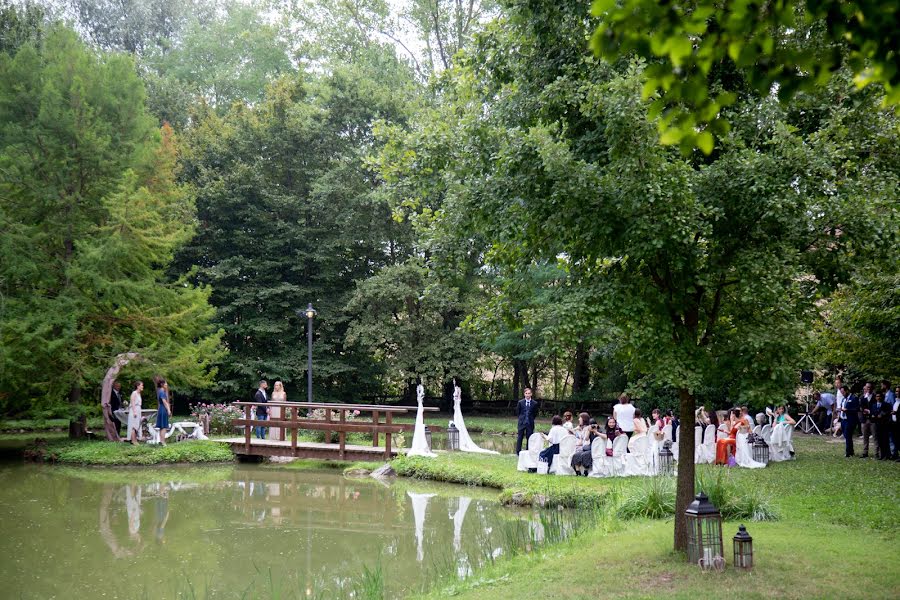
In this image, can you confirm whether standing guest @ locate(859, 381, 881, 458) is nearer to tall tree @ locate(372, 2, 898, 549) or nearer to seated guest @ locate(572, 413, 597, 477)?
seated guest @ locate(572, 413, 597, 477)

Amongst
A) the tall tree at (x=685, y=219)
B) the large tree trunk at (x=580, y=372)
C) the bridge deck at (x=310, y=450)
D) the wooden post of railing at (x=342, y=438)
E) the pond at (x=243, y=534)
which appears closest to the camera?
the tall tree at (x=685, y=219)

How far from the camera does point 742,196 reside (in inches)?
283

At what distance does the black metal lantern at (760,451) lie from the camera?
53.0ft

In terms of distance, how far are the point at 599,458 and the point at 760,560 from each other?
301 inches

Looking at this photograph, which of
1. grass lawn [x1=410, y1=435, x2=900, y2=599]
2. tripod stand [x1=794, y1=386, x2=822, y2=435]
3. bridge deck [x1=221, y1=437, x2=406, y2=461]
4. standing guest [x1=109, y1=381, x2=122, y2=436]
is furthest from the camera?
tripod stand [x1=794, y1=386, x2=822, y2=435]

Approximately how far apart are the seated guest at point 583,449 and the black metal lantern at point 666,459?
1352 mm

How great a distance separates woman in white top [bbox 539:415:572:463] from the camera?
605 inches

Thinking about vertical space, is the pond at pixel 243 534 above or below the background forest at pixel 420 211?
below

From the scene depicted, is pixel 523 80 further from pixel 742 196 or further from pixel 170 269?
pixel 170 269

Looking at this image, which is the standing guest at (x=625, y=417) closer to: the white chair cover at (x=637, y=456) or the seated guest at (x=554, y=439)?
the white chair cover at (x=637, y=456)

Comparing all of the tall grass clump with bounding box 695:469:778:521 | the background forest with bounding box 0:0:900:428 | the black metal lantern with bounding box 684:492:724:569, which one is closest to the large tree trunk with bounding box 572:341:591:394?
the background forest with bounding box 0:0:900:428

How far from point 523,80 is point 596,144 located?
5.53 feet

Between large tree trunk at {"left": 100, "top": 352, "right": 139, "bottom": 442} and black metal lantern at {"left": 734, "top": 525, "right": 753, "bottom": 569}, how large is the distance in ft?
58.8

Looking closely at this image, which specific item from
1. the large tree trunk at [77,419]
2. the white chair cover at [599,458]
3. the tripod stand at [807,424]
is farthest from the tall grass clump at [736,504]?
the large tree trunk at [77,419]
